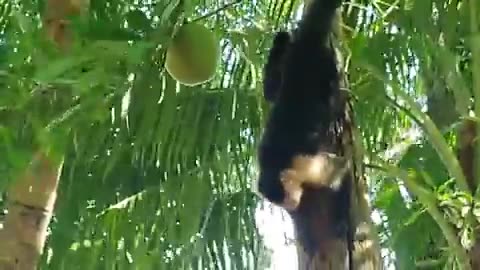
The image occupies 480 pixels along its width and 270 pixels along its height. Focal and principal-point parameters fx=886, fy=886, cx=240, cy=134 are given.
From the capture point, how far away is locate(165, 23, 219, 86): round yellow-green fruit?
84 cm

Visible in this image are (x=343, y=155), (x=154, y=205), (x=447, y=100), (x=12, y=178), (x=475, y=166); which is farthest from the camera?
(x=154, y=205)

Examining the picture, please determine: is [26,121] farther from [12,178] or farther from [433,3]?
[433,3]

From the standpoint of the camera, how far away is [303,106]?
2.96 feet

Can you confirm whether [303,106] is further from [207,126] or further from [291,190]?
[207,126]

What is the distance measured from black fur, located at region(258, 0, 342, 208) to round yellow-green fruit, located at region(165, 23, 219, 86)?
9 centimetres

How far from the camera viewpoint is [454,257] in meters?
0.96

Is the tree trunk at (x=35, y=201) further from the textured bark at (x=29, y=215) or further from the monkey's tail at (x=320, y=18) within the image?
the monkey's tail at (x=320, y=18)

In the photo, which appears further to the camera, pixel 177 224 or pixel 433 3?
pixel 177 224

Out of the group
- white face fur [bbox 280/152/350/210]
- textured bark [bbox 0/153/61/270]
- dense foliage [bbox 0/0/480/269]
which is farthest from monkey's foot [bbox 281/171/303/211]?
textured bark [bbox 0/153/61/270]

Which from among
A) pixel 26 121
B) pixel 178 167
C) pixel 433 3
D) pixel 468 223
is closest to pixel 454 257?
pixel 468 223

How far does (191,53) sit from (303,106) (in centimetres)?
13

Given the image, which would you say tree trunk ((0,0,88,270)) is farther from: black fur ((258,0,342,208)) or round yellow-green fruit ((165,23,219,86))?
black fur ((258,0,342,208))

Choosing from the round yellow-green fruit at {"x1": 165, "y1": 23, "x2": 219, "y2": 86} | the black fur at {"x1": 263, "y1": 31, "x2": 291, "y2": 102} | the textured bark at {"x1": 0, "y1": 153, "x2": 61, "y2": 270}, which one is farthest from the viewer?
the black fur at {"x1": 263, "y1": 31, "x2": 291, "y2": 102}

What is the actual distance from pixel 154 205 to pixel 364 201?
24.3 inches
